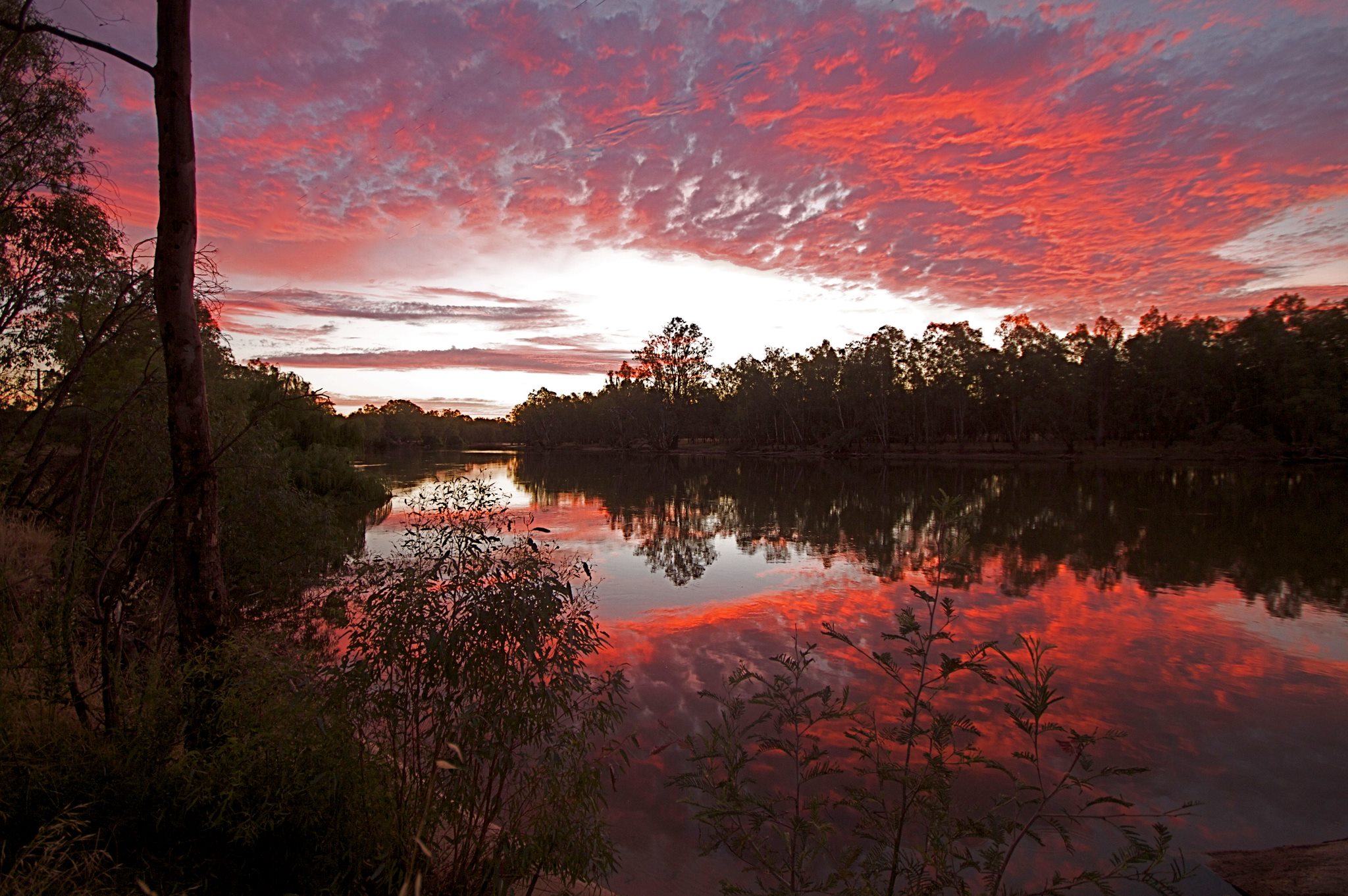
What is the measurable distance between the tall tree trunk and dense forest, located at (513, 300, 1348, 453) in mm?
64813

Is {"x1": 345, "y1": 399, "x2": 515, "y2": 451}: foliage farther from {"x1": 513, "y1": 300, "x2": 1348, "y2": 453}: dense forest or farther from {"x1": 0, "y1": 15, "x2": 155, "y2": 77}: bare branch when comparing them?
{"x1": 0, "y1": 15, "x2": 155, "y2": 77}: bare branch

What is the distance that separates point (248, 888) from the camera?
3506 mm

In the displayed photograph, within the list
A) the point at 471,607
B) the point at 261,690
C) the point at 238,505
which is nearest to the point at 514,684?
the point at 471,607

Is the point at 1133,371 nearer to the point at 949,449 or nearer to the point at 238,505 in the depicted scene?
the point at 949,449

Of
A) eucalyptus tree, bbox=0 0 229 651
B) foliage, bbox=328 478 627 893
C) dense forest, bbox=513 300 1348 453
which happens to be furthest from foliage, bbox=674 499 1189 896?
dense forest, bbox=513 300 1348 453

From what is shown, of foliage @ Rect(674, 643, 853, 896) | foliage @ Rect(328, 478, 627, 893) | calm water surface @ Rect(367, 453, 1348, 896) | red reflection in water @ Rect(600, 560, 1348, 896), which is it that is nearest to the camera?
foliage @ Rect(674, 643, 853, 896)

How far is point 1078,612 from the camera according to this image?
11.9 metres

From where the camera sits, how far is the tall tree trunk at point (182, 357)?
176 inches

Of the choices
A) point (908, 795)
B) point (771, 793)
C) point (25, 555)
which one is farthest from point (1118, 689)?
point (25, 555)

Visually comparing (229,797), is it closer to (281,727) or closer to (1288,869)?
(281,727)

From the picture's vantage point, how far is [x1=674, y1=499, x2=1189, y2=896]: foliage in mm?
3172

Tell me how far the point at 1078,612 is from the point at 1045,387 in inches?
2257

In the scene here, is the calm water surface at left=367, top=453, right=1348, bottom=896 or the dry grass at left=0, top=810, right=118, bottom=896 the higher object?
the dry grass at left=0, top=810, right=118, bottom=896

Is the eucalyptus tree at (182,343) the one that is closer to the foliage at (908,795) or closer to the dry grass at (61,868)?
the dry grass at (61,868)
